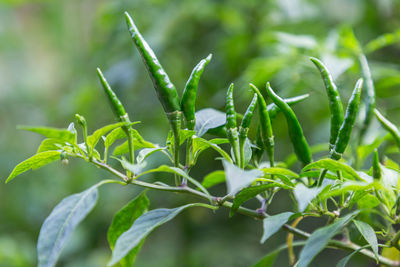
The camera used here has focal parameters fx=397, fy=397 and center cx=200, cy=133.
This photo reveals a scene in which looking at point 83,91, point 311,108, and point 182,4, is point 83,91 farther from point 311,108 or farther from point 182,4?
point 311,108

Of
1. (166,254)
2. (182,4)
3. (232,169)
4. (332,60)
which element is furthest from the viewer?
(166,254)

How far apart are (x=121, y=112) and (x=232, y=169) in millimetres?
141

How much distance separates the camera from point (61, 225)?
33cm

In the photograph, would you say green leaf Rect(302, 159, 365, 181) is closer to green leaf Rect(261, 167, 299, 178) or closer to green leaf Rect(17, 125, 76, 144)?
green leaf Rect(261, 167, 299, 178)

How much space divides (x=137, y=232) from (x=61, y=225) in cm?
6

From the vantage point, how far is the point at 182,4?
1083 millimetres

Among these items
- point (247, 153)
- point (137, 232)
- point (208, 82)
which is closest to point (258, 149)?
point (247, 153)

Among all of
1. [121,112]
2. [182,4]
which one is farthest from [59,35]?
[121,112]

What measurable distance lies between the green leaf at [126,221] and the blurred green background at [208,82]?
1.40ft

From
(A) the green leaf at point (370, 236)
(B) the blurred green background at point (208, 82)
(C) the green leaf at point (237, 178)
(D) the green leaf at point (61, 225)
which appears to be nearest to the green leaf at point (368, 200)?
(A) the green leaf at point (370, 236)

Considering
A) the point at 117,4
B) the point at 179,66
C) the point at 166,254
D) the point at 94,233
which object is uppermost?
the point at 117,4

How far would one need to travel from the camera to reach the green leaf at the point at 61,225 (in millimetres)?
302

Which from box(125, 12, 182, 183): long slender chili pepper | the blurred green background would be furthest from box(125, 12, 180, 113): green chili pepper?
the blurred green background

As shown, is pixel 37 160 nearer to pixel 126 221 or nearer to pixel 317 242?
pixel 126 221
